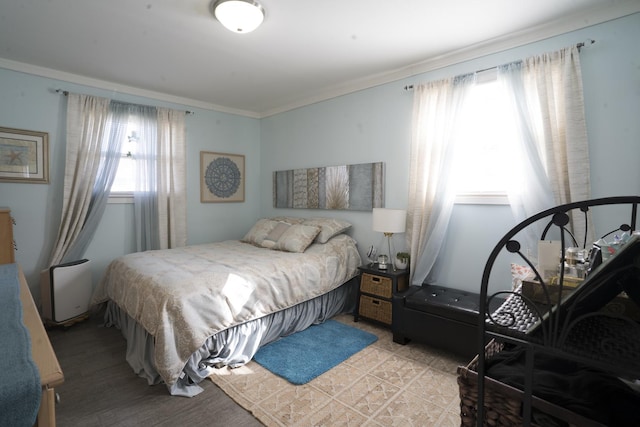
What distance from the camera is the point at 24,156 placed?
3123 millimetres

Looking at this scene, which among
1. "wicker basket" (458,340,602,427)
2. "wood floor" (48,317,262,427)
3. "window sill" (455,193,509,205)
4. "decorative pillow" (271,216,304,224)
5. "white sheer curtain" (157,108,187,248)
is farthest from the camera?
"decorative pillow" (271,216,304,224)

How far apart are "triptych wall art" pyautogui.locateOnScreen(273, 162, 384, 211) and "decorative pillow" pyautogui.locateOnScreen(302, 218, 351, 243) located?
21cm

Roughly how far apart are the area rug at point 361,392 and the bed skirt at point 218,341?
0.11m

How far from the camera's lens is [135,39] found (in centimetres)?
257

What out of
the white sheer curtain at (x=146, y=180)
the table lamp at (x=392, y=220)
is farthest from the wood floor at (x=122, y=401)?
the table lamp at (x=392, y=220)

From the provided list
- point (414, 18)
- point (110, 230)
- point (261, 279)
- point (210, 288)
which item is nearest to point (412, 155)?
point (414, 18)

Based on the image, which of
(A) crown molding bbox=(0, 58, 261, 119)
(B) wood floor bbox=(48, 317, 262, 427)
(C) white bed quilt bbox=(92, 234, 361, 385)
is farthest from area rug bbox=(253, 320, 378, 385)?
(A) crown molding bbox=(0, 58, 261, 119)

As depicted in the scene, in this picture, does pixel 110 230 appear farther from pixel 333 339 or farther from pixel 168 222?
pixel 333 339

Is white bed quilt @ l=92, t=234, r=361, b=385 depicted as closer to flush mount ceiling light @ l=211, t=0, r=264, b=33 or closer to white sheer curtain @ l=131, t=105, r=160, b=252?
white sheer curtain @ l=131, t=105, r=160, b=252

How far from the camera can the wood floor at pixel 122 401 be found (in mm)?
1831

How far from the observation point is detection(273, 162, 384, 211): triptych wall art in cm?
351

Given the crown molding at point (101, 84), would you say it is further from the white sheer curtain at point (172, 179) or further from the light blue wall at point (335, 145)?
the white sheer curtain at point (172, 179)

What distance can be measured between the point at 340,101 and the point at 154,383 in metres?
3.38

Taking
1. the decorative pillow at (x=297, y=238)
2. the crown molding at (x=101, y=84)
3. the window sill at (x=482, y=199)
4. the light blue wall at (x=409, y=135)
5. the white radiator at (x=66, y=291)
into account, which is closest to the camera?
the light blue wall at (x=409, y=135)
